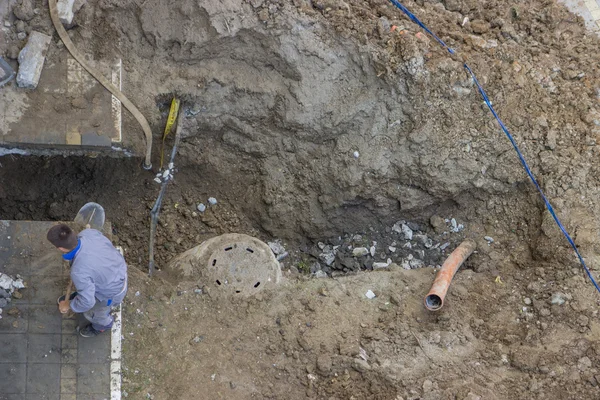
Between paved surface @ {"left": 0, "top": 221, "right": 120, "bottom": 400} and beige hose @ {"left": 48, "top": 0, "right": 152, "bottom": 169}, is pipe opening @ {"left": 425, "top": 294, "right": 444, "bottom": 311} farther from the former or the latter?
beige hose @ {"left": 48, "top": 0, "right": 152, "bottom": 169}

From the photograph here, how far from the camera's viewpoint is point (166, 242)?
667cm

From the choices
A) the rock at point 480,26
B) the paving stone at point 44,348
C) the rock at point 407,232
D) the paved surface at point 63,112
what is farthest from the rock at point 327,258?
the rock at point 480,26

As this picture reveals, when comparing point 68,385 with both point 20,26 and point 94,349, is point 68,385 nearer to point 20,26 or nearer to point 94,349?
point 94,349

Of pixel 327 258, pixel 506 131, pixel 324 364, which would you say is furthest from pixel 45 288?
pixel 506 131

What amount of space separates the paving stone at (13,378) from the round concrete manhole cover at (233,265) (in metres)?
1.63

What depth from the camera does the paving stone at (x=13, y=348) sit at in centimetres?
499

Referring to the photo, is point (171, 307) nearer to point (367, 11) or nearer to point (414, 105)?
point (414, 105)

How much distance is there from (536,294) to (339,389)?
2.24 m

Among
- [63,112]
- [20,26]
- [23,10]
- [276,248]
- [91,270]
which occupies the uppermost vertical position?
[23,10]

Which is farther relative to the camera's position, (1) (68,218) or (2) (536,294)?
(1) (68,218)

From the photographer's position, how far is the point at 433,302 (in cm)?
582

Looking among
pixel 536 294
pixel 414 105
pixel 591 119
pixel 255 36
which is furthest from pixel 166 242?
pixel 591 119

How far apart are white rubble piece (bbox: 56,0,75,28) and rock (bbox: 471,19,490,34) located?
4508mm

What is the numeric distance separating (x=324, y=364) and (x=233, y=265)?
1.34 metres
